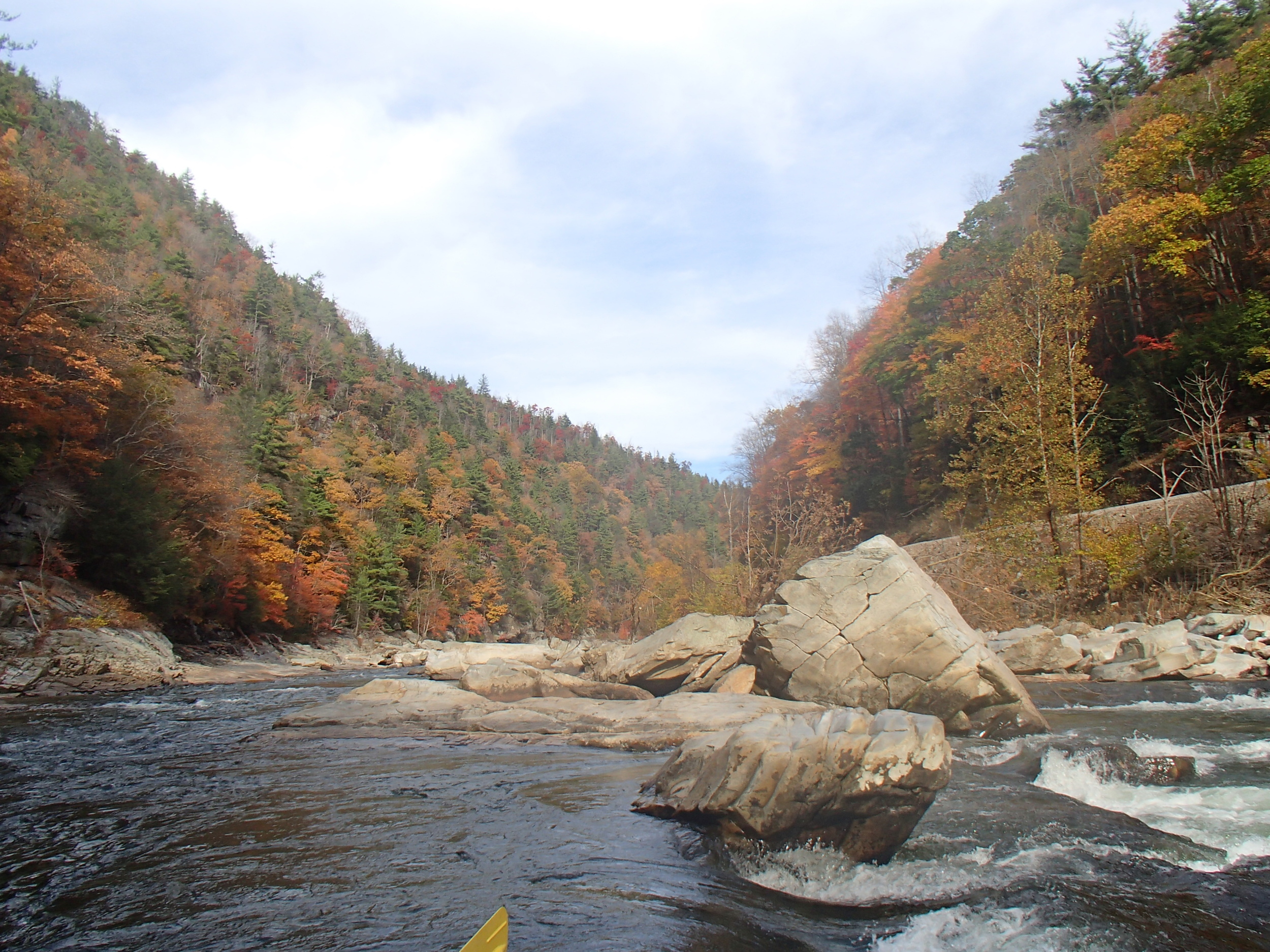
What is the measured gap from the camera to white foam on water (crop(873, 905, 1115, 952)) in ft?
10.3

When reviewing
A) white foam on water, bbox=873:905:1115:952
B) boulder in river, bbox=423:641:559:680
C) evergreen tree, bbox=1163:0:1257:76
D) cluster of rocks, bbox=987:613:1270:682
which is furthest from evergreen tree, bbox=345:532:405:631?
evergreen tree, bbox=1163:0:1257:76

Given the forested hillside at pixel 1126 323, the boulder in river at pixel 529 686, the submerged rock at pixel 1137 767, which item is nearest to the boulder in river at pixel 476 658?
the boulder in river at pixel 529 686

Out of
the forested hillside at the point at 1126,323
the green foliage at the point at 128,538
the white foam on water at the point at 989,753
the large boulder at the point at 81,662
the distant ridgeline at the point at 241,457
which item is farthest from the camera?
the green foliage at the point at 128,538

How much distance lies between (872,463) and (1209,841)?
113 feet

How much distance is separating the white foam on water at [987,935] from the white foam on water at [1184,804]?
1.68 m

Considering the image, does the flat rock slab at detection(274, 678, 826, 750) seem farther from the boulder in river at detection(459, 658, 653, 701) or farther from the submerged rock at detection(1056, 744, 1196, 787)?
the submerged rock at detection(1056, 744, 1196, 787)

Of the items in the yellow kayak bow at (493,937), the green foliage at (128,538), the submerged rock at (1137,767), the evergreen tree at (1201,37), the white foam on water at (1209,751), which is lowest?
the white foam on water at (1209,751)

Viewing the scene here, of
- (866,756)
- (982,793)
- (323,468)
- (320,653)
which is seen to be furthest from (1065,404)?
(323,468)

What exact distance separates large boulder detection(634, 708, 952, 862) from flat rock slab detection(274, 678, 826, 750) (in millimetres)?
3205

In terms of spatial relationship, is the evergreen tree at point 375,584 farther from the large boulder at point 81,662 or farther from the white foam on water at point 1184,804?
the white foam on water at point 1184,804

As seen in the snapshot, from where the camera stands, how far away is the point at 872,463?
37.3 m

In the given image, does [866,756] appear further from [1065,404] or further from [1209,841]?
[1065,404]

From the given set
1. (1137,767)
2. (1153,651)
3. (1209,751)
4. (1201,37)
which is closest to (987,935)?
(1137,767)

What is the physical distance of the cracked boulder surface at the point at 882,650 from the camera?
328 inches
